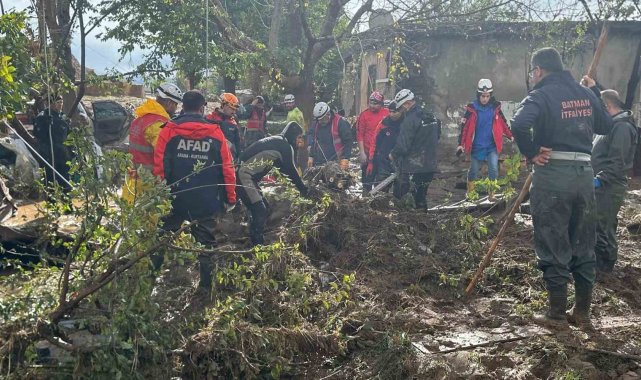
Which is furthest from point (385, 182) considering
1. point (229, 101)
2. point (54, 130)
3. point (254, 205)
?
point (54, 130)

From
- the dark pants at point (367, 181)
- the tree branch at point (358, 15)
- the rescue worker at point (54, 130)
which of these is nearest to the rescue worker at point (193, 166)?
the rescue worker at point (54, 130)

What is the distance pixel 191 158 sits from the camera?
5484 millimetres

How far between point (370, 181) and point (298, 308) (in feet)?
17.8

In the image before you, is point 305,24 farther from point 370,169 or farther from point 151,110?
point 151,110

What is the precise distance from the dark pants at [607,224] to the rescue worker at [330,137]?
5.01 m

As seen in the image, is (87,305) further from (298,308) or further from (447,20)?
(447,20)

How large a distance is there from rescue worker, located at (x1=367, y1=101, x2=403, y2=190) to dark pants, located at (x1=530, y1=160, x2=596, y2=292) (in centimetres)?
462

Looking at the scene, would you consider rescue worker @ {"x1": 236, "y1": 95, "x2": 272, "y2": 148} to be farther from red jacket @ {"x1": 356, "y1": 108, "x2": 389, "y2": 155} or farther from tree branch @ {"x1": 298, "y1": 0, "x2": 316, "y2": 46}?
red jacket @ {"x1": 356, "y1": 108, "x2": 389, "y2": 155}

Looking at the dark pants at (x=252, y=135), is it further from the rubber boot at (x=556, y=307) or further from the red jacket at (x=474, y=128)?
the rubber boot at (x=556, y=307)

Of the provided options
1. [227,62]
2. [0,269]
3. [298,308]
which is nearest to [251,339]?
[298,308]

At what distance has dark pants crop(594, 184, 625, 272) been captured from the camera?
19.5 feet

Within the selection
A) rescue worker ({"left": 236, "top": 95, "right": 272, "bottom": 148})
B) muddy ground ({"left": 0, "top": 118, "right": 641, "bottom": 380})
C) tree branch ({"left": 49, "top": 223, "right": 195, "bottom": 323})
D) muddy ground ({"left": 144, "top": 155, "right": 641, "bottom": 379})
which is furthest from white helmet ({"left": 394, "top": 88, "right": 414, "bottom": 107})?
tree branch ({"left": 49, "top": 223, "right": 195, "bottom": 323})

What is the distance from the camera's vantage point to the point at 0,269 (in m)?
6.29

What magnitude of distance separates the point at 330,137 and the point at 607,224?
5.43 m
